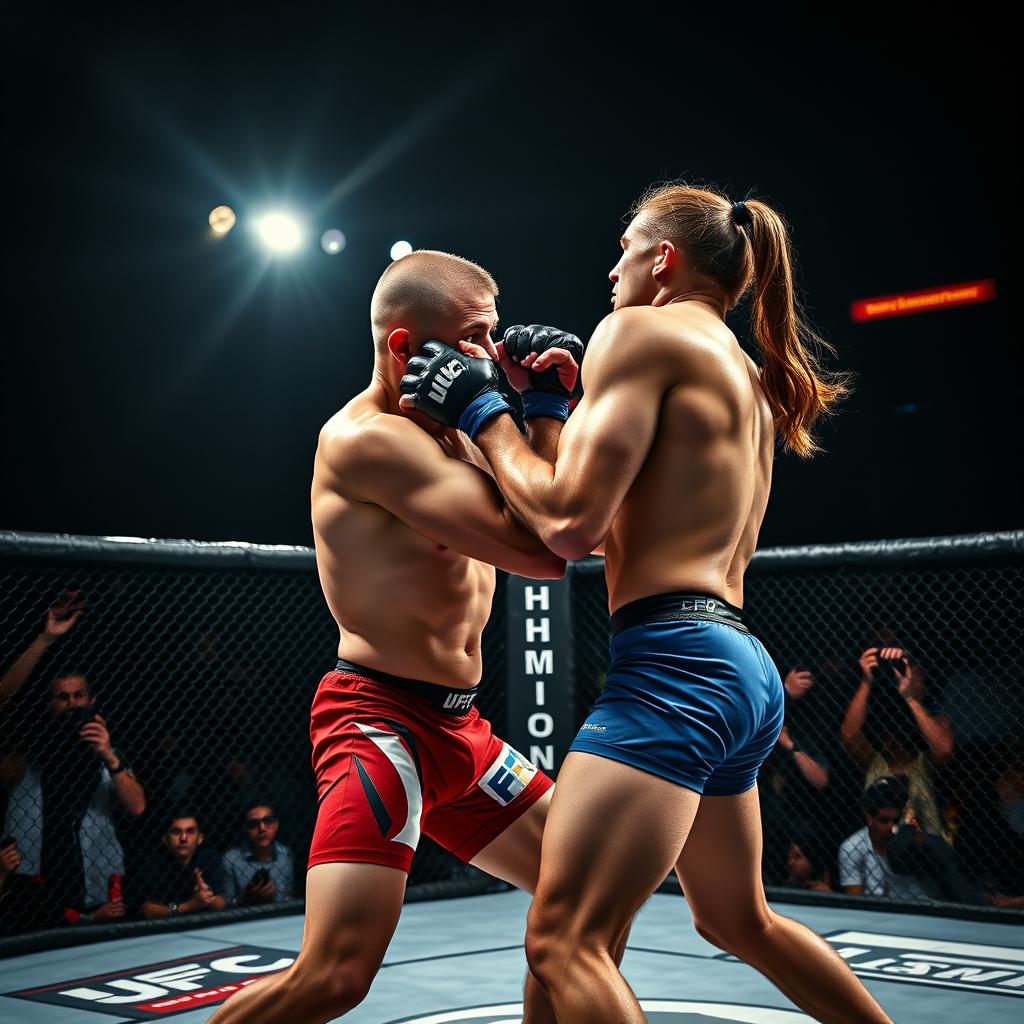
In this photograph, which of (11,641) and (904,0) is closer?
(11,641)

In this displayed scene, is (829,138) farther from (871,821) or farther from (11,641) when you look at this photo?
(11,641)

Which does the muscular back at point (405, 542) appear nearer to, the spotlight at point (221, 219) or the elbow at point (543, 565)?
the elbow at point (543, 565)

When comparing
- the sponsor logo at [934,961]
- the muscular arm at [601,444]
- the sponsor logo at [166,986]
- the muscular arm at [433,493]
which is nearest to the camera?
the muscular arm at [601,444]

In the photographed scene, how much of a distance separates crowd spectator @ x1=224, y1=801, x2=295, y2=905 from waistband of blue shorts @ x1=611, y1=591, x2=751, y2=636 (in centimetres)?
240

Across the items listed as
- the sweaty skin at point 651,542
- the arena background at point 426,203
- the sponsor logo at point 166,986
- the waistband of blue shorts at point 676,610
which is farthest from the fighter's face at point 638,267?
the arena background at point 426,203

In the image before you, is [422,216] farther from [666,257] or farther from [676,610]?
[676,610]

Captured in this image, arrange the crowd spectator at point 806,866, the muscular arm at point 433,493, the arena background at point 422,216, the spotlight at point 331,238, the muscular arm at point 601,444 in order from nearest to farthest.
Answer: the muscular arm at point 601,444, the muscular arm at point 433,493, the crowd spectator at point 806,866, the arena background at point 422,216, the spotlight at point 331,238

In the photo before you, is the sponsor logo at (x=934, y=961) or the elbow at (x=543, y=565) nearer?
the elbow at (x=543, y=565)

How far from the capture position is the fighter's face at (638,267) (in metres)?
1.66

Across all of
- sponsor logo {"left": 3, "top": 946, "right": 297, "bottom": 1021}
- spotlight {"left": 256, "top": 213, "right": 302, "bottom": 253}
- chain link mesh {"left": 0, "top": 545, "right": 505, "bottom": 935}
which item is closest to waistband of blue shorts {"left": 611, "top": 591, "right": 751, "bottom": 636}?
sponsor logo {"left": 3, "top": 946, "right": 297, "bottom": 1021}

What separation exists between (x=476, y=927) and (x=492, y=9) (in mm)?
3831

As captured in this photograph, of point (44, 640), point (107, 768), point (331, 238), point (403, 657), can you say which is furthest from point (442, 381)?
point (331, 238)

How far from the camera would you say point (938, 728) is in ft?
11.4

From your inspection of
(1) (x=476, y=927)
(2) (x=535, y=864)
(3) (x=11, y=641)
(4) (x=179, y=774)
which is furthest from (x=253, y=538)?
(2) (x=535, y=864)
